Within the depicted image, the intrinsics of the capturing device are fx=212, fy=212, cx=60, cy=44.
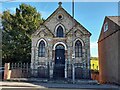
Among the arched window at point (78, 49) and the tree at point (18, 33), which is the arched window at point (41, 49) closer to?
the arched window at point (78, 49)

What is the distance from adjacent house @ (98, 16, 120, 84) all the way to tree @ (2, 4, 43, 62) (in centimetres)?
1007

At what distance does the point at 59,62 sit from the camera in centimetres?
2598

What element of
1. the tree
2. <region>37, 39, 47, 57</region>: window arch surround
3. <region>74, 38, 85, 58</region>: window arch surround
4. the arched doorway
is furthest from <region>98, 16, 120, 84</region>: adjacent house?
the tree

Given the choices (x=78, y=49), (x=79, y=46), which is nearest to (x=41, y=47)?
(x=78, y=49)

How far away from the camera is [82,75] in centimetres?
2506

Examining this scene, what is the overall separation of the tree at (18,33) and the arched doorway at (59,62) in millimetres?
6625

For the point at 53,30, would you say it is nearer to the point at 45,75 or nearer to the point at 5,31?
the point at 45,75

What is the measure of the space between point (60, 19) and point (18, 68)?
26.0 ft

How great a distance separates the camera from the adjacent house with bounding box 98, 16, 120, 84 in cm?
2169

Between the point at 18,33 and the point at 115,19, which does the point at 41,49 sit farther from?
the point at 115,19

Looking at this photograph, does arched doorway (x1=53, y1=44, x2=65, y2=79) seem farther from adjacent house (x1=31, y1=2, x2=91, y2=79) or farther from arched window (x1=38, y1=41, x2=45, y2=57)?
arched window (x1=38, y1=41, x2=45, y2=57)

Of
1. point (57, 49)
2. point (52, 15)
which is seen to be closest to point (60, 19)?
point (52, 15)

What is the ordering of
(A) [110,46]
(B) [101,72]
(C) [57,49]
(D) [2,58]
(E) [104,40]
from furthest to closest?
(D) [2,58] → (B) [101,72] → (E) [104,40] → (C) [57,49] → (A) [110,46]

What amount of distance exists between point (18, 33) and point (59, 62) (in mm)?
9850
